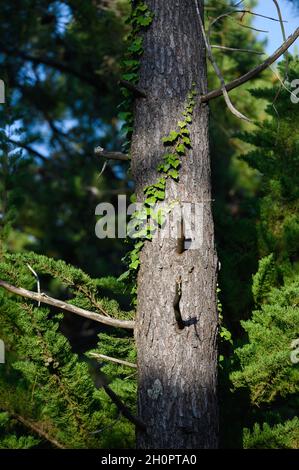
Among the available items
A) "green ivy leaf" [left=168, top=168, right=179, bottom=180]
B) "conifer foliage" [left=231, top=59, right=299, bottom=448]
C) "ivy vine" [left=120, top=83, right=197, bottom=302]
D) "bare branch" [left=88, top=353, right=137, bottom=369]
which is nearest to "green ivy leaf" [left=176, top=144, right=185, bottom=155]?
"ivy vine" [left=120, top=83, right=197, bottom=302]

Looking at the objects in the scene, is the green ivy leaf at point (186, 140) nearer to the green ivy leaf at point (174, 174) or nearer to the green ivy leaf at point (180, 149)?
the green ivy leaf at point (180, 149)

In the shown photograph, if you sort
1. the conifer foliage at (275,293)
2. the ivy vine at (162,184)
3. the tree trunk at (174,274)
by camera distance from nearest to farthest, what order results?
1. the tree trunk at (174,274)
2. the ivy vine at (162,184)
3. the conifer foliage at (275,293)

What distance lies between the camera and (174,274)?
301 centimetres

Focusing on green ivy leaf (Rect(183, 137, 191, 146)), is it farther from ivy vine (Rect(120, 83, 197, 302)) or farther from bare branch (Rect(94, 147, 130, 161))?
bare branch (Rect(94, 147, 130, 161))

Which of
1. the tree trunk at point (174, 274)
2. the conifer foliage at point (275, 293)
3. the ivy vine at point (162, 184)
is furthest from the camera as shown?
the conifer foliage at point (275, 293)

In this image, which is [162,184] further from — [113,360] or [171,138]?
[113,360]

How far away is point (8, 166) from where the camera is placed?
4602mm

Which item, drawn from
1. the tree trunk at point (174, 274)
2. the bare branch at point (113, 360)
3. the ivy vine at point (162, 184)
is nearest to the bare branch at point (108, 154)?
the tree trunk at point (174, 274)

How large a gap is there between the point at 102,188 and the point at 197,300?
6.08 m

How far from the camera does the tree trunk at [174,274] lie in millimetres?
2918

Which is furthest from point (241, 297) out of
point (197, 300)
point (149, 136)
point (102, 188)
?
point (102, 188)

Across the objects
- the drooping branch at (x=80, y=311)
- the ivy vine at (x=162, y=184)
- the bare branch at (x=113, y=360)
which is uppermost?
the ivy vine at (x=162, y=184)

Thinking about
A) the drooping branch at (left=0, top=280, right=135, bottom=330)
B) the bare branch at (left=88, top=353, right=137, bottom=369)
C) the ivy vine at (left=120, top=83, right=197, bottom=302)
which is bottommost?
the bare branch at (left=88, top=353, right=137, bottom=369)

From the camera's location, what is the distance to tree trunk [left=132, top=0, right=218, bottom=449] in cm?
292
